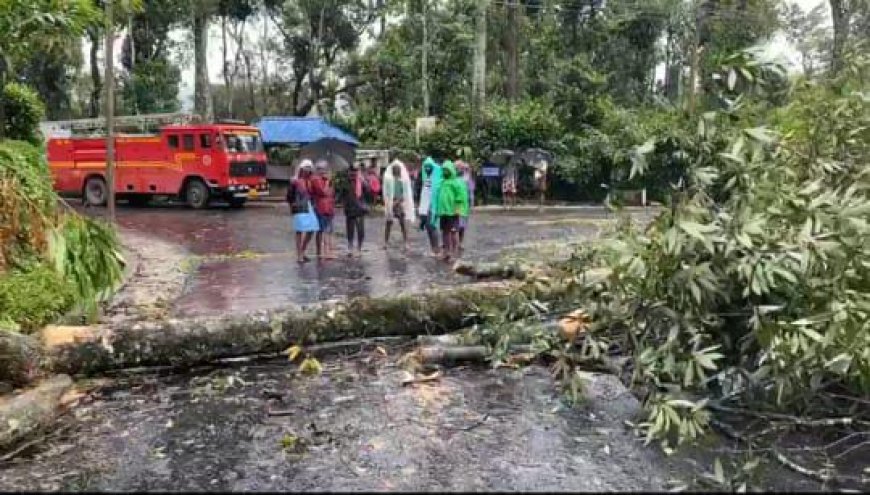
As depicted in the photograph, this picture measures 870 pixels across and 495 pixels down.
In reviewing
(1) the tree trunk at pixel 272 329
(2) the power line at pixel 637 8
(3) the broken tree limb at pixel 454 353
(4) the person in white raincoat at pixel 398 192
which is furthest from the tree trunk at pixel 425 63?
(3) the broken tree limb at pixel 454 353

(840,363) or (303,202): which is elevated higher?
(303,202)

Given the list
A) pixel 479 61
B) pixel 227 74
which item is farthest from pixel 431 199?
pixel 227 74

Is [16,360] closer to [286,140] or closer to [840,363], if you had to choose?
[840,363]

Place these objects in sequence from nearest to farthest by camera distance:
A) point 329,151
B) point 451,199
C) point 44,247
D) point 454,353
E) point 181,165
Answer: point 454,353
point 44,247
point 451,199
point 329,151
point 181,165

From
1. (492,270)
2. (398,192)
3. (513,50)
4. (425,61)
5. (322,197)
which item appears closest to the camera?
(492,270)

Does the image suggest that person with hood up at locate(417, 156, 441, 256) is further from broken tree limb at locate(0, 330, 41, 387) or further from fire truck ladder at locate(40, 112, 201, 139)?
fire truck ladder at locate(40, 112, 201, 139)

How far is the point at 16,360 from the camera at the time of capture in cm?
625

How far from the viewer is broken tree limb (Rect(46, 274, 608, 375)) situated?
22.3 feet

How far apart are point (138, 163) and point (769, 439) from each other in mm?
23693

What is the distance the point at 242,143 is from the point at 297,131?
5.84 metres

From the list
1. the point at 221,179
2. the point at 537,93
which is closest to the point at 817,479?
the point at 221,179

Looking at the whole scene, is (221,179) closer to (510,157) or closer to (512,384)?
(510,157)

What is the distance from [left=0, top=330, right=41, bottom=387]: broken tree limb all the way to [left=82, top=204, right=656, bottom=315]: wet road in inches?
128

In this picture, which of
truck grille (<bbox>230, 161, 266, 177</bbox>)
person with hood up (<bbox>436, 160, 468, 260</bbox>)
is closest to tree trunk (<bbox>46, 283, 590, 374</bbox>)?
person with hood up (<bbox>436, 160, 468, 260</bbox>)
